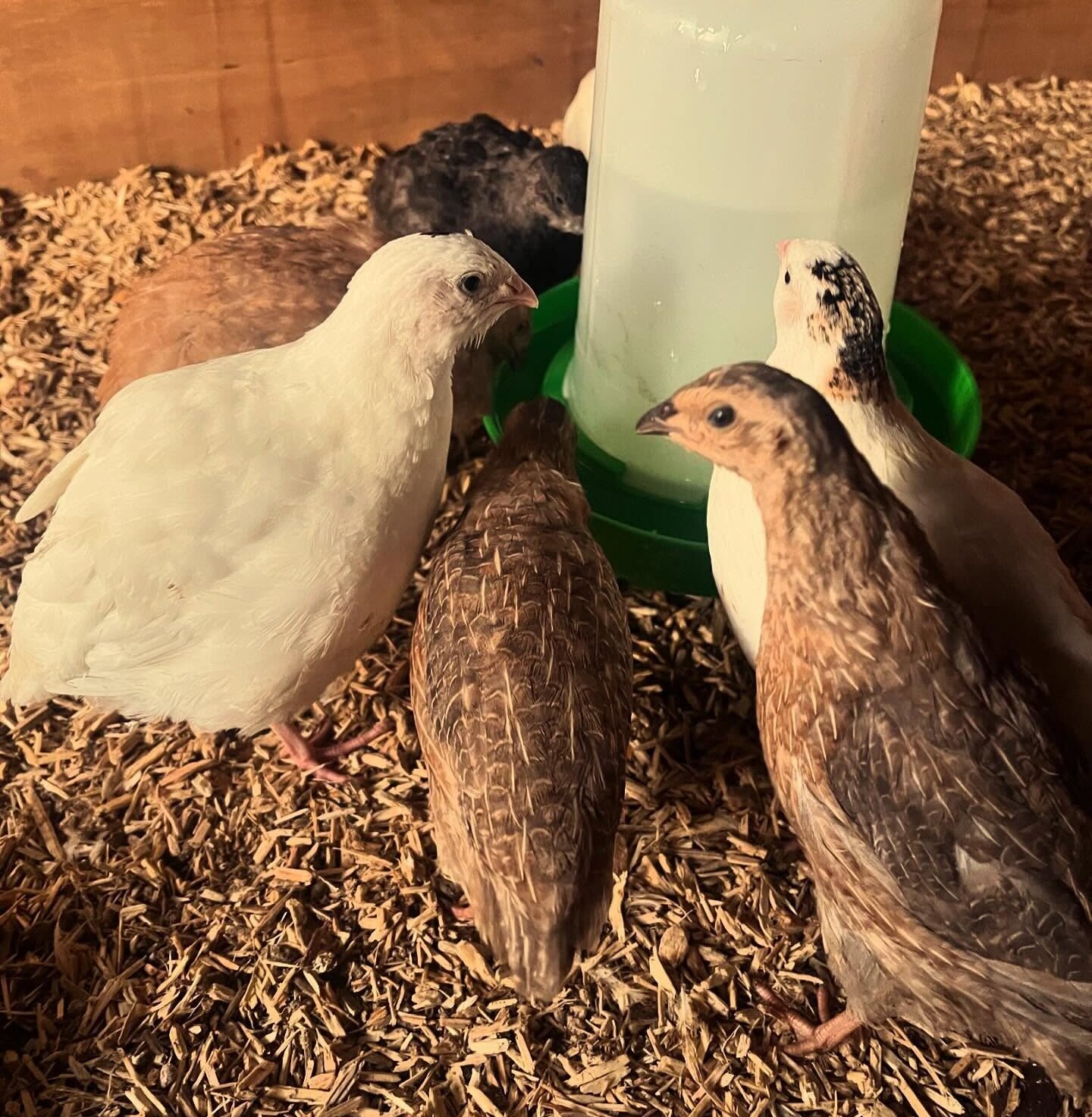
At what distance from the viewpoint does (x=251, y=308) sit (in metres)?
2.20

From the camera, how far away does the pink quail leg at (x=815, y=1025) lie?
1.65 m

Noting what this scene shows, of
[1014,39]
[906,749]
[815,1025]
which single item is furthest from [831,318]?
[1014,39]

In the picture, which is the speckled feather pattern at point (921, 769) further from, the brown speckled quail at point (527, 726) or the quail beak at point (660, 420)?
the brown speckled quail at point (527, 726)

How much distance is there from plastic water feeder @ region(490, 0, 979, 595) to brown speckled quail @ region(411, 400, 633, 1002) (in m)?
0.37

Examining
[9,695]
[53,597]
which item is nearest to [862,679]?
[53,597]

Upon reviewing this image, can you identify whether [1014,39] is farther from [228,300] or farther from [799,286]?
[228,300]

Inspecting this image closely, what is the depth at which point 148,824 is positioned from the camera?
1.90 m

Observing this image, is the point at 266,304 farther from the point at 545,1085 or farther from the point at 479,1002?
the point at 545,1085

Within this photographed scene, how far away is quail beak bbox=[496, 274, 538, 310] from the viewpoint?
73.4 inches

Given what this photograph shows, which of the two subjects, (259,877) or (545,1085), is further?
(259,877)

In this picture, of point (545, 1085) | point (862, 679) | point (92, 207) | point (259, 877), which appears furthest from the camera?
point (92, 207)

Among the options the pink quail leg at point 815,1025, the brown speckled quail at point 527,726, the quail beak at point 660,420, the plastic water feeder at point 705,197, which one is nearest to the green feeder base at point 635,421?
the plastic water feeder at point 705,197

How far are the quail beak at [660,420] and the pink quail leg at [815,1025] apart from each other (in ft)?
2.92

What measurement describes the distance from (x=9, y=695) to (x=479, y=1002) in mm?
945
